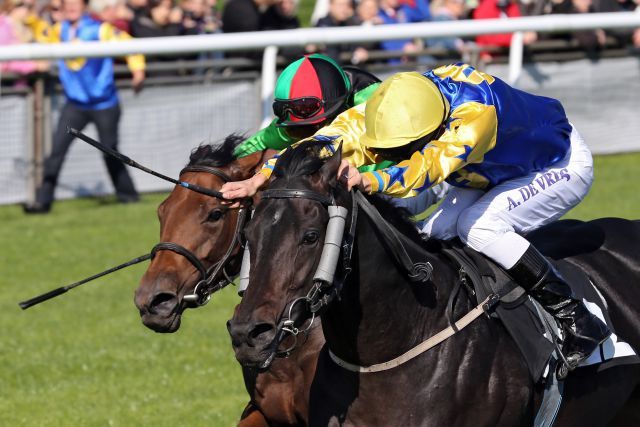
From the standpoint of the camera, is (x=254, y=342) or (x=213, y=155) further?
(x=213, y=155)

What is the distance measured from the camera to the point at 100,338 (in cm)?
843

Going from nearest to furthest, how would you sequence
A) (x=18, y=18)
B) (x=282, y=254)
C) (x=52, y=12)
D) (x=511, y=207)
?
(x=282, y=254), (x=511, y=207), (x=18, y=18), (x=52, y=12)

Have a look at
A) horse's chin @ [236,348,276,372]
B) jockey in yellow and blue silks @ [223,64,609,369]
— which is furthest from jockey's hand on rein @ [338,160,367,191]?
horse's chin @ [236,348,276,372]

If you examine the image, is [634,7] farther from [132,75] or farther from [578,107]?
[132,75]

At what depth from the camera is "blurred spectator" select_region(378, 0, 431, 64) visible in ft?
43.8

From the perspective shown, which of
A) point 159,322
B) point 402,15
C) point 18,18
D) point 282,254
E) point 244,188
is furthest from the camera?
point 402,15

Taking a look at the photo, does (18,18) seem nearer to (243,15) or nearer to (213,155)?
(243,15)

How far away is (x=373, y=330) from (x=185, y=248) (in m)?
1.16

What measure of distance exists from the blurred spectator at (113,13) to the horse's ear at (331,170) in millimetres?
8011

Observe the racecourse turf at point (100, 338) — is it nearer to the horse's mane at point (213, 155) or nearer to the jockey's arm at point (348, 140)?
the horse's mane at point (213, 155)

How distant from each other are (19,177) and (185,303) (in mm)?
7318

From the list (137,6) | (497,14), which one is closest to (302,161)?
(137,6)

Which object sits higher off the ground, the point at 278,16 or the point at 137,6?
the point at 278,16

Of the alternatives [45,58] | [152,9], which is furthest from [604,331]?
[152,9]
